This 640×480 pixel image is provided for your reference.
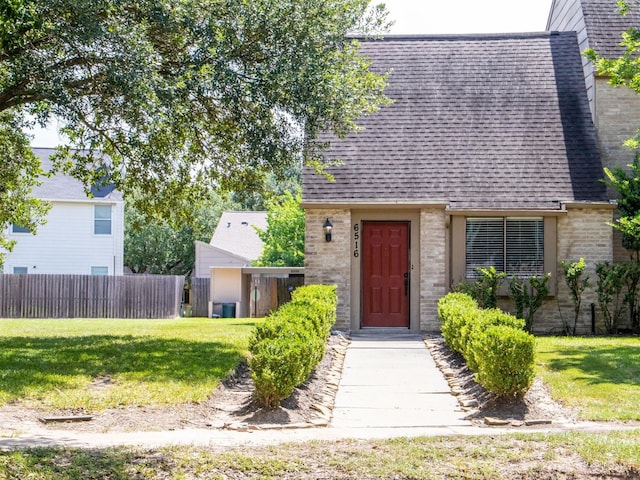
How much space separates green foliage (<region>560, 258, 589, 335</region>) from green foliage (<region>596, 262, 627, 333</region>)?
0.33 m

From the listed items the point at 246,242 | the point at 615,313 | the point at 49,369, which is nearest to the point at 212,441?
the point at 49,369

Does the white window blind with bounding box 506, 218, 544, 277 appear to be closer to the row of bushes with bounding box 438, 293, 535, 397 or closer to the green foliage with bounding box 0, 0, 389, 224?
the green foliage with bounding box 0, 0, 389, 224

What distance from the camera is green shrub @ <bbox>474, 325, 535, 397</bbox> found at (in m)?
10.1

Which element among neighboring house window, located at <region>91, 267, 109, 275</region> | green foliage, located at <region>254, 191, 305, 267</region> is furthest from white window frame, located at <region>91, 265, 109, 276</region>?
green foliage, located at <region>254, 191, 305, 267</region>

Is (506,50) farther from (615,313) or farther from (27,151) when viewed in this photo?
(27,151)

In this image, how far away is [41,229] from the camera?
3672cm

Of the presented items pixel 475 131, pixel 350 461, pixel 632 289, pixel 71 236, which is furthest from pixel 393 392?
pixel 71 236

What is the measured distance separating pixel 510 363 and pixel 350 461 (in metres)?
3.24

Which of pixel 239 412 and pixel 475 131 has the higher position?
pixel 475 131

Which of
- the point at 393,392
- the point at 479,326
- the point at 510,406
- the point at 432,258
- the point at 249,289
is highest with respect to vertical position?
the point at 432,258

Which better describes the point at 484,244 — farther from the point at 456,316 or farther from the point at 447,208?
the point at 456,316

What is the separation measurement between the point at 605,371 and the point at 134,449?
757 centimetres

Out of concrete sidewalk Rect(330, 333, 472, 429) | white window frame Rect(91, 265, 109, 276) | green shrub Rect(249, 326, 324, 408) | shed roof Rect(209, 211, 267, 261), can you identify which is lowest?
concrete sidewalk Rect(330, 333, 472, 429)

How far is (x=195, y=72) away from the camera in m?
12.8
